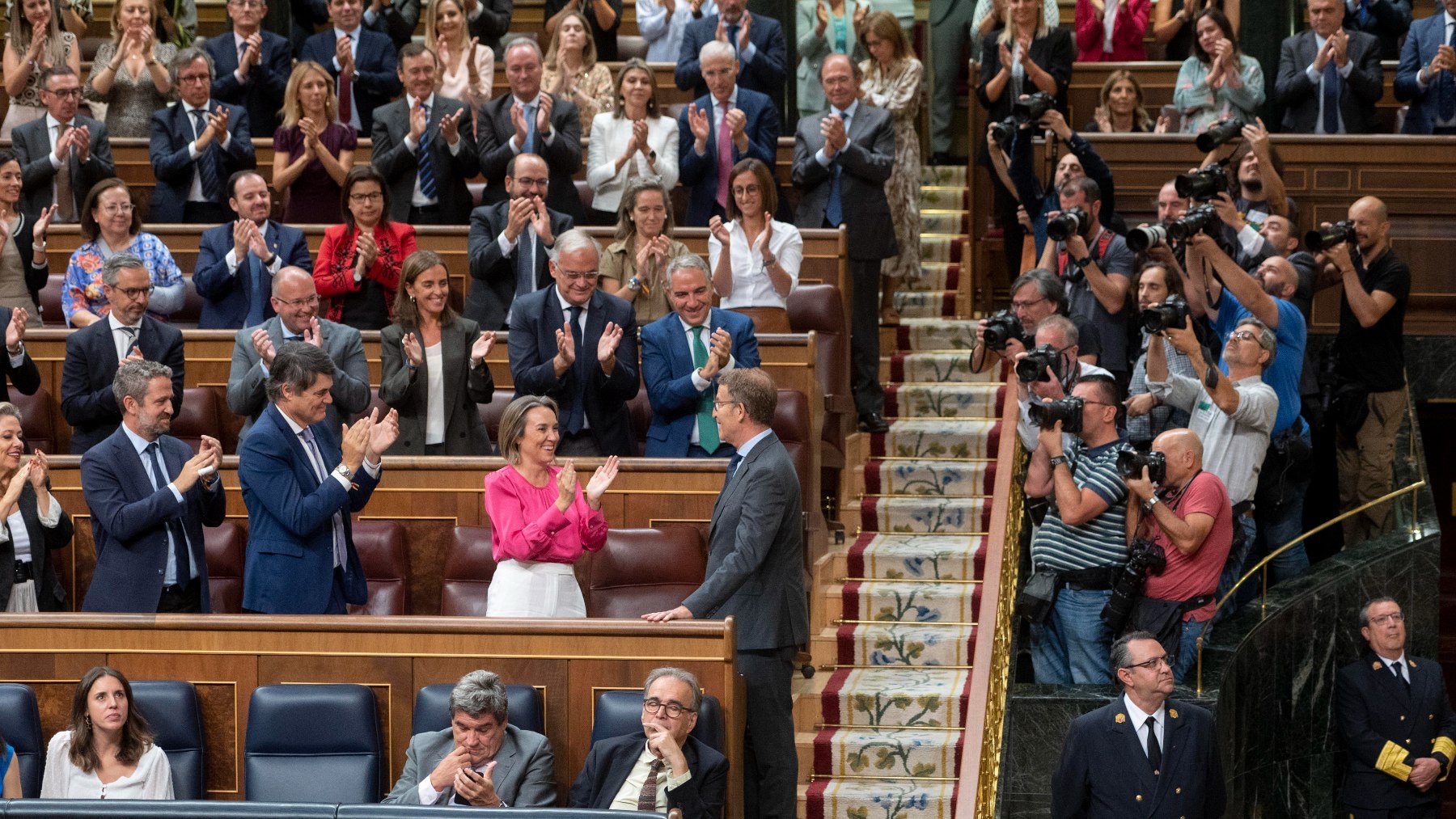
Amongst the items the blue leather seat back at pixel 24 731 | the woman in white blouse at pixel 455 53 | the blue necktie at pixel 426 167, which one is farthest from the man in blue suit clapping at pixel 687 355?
the woman in white blouse at pixel 455 53

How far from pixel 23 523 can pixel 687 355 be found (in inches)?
71.5

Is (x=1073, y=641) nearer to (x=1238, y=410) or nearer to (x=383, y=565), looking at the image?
(x=1238, y=410)

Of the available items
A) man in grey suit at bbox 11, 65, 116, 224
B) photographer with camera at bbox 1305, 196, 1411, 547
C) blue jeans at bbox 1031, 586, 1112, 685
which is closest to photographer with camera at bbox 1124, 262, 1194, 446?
blue jeans at bbox 1031, 586, 1112, 685

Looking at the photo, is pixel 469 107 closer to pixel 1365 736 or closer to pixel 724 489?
pixel 724 489

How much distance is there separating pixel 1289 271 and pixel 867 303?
4.94 ft

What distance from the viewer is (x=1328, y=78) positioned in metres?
7.60

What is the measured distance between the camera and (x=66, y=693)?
4.17 metres

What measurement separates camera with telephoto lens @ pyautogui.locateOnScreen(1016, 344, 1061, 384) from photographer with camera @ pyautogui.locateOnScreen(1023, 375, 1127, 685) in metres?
0.10

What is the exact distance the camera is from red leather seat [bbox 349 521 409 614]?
484 cm

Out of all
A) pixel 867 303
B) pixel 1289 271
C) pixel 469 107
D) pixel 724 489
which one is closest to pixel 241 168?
pixel 469 107

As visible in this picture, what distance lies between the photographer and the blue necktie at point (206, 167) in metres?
6.87

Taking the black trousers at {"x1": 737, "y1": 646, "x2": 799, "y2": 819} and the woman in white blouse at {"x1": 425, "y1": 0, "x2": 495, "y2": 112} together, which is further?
the woman in white blouse at {"x1": 425, "y1": 0, "x2": 495, "y2": 112}

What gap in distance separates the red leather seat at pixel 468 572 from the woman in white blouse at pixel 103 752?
96 cm

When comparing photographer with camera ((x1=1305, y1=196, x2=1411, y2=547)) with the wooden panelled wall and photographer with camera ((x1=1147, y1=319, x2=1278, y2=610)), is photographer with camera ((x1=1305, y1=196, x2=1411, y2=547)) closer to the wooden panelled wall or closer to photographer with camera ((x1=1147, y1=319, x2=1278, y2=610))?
photographer with camera ((x1=1147, y1=319, x2=1278, y2=610))
